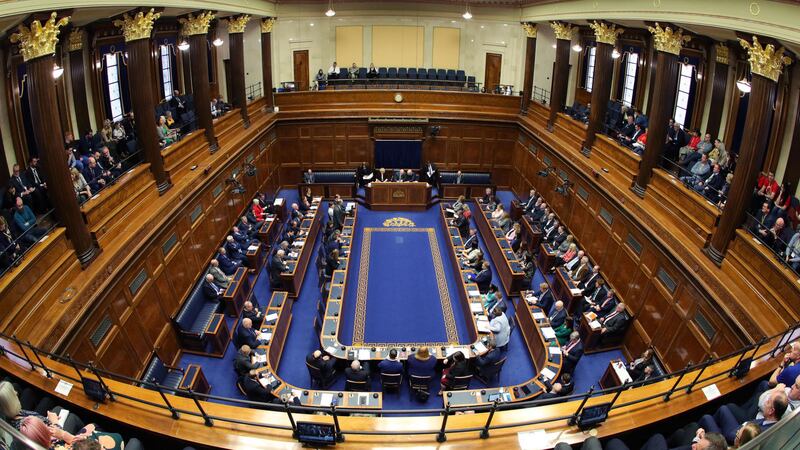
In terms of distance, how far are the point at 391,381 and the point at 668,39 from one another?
832 centimetres

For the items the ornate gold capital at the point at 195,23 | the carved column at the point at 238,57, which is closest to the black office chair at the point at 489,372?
the ornate gold capital at the point at 195,23

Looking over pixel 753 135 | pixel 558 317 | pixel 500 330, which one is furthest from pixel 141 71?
pixel 753 135

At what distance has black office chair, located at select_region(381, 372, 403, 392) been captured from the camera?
25.9ft

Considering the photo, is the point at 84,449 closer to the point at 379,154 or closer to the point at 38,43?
the point at 38,43

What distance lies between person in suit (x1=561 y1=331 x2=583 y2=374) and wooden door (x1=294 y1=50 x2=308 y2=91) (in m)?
14.6

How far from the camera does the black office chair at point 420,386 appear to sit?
7836 millimetres

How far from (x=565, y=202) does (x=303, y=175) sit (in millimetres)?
9104

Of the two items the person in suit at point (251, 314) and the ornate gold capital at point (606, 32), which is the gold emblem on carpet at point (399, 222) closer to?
the person in suit at point (251, 314)

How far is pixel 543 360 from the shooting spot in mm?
8398

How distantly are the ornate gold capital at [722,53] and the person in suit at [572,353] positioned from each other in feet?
27.0

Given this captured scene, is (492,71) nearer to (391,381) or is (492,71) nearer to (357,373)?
(391,381)

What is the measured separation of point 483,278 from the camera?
10555mm

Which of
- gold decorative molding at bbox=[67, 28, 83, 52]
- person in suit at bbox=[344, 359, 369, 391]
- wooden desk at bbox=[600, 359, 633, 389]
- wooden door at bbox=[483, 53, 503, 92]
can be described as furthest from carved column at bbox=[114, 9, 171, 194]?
wooden door at bbox=[483, 53, 503, 92]

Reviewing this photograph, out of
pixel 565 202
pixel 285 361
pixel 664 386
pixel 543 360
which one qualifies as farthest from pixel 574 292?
pixel 285 361
